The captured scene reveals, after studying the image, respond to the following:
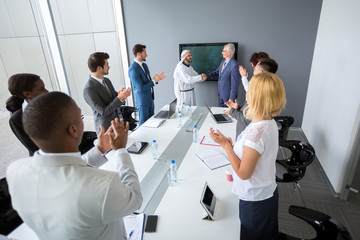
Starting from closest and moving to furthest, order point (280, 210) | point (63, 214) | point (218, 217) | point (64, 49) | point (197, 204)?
1. point (63, 214)
2. point (218, 217)
3. point (197, 204)
4. point (280, 210)
5. point (64, 49)

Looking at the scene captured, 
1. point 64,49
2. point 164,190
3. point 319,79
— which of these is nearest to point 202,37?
point 319,79

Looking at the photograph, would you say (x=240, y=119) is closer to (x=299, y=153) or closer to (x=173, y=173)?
(x=299, y=153)

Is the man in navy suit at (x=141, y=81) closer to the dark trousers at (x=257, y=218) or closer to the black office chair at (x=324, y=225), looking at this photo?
the dark trousers at (x=257, y=218)

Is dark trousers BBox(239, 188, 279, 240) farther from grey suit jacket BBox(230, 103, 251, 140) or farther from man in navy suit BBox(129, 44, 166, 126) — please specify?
man in navy suit BBox(129, 44, 166, 126)

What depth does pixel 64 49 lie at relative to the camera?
4941 mm

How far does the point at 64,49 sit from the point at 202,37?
128 inches

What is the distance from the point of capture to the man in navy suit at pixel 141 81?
357 centimetres

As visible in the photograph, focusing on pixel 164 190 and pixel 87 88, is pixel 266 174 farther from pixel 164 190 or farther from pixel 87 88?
pixel 87 88

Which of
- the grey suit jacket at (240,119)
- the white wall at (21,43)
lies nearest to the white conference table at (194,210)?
the grey suit jacket at (240,119)

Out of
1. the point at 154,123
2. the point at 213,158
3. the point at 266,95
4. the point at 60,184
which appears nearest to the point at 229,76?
the point at 154,123

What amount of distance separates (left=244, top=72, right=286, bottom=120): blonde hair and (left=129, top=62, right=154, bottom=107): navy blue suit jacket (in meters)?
2.59

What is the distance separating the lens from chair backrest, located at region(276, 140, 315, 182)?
7.07ft

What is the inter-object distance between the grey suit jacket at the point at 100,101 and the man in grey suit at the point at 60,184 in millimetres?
1873

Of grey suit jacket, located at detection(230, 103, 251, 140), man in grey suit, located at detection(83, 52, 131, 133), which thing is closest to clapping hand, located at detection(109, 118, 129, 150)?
grey suit jacket, located at detection(230, 103, 251, 140)
